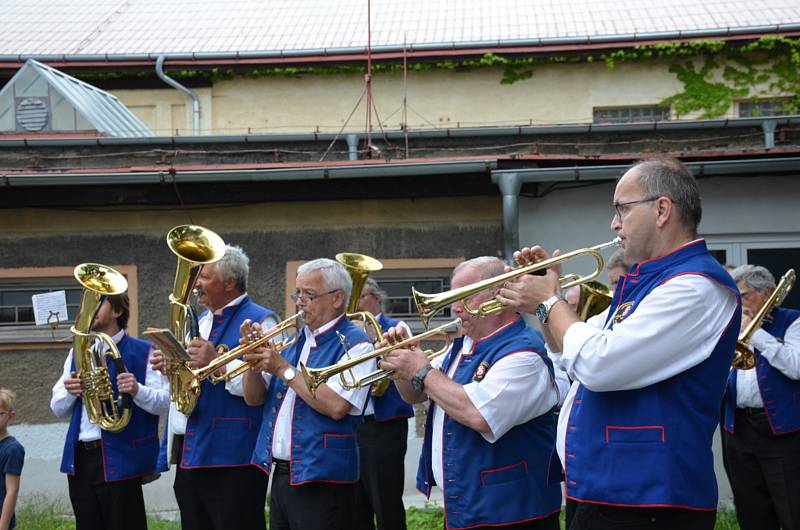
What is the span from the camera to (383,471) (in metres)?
6.67

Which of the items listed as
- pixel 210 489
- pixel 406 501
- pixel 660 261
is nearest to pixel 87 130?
pixel 406 501

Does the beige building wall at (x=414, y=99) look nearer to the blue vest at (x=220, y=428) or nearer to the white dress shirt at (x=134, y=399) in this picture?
the white dress shirt at (x=134, y=399)

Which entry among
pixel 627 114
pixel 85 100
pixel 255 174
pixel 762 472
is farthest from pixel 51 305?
pixel 627 114

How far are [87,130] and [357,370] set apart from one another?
348 inches

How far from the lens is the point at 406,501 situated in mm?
8906

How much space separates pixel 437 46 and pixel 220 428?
9794 millimetres

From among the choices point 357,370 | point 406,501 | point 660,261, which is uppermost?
point 660,261

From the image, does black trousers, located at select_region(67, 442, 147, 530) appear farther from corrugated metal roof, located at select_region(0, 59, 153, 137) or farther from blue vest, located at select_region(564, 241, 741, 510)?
corrugated metal roof, located at select_region(0, 59, 153, 137)

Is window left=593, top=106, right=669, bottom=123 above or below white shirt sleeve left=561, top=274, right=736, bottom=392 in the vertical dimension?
above

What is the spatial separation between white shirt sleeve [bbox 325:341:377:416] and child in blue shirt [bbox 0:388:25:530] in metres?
2.72

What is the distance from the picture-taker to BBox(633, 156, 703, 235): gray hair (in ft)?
11.5

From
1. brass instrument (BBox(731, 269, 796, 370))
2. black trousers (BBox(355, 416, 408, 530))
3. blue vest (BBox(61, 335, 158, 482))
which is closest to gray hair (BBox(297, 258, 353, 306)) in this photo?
blue vest (BBox(61, 335, 158, 482))

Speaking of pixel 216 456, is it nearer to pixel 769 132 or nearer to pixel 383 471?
pixel 383 471

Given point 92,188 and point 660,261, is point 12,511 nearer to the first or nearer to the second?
point 92,188
